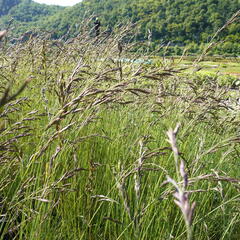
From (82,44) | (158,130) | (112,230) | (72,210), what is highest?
(82,44)

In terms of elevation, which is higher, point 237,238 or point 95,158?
point 95,158

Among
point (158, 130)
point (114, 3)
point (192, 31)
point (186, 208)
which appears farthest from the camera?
point (114, 3)

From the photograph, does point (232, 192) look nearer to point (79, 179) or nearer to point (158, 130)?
point (158, 130)

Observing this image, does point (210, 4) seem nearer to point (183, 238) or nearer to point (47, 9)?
point (183, 238)

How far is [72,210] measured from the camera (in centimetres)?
136

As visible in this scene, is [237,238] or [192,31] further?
[192,31]

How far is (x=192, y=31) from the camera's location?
60.1m

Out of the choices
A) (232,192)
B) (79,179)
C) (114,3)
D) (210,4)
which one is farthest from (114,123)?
(114,3)

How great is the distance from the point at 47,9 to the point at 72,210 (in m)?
142

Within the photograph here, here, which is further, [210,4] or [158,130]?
[210,4]

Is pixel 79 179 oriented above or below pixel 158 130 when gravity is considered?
above

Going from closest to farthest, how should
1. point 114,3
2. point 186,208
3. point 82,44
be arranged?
point 186,208
point 82,44
point 114,3

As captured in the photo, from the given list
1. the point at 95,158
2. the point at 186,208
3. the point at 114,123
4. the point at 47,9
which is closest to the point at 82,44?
the point at 114,123

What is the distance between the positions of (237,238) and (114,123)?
1.13 m
